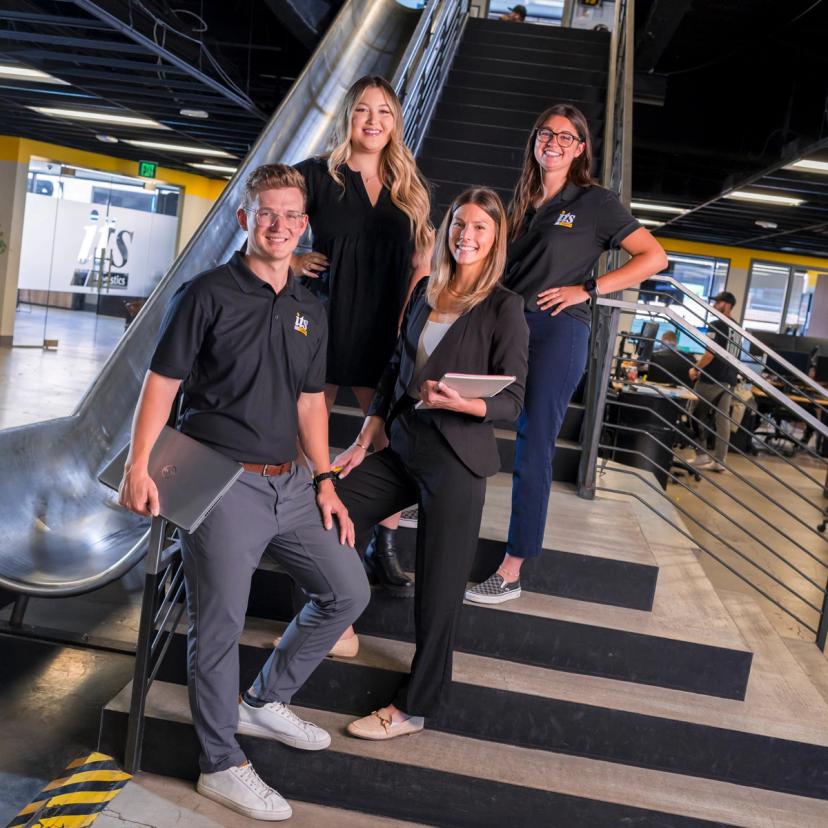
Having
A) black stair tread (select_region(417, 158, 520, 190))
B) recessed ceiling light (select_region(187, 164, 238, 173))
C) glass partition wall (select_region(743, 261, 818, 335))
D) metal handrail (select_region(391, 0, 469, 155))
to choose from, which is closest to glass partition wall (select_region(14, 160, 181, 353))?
recessed ceiling light (select_region(187, 164, 238, 173))

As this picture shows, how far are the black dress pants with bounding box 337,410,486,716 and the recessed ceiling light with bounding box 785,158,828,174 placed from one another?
8122 millimetres

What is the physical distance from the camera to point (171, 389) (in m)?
2.44

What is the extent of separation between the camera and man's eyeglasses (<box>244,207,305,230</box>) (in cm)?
245

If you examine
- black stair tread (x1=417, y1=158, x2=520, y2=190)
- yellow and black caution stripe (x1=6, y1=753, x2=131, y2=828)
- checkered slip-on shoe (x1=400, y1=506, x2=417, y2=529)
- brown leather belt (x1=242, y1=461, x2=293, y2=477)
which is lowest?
yellow and black caution stripe (x1=6, y1=753, x2=131, y2=828)

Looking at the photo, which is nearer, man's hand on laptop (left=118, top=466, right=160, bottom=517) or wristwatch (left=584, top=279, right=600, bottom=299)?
man's hand on laptop (left=118, top=466, right=160, bottom=517)

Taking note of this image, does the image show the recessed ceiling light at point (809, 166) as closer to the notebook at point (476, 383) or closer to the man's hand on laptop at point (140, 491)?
the notebook at point (476, 383)

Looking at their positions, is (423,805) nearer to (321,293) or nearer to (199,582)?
(199,582)

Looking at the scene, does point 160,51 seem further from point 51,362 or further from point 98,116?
point 51,362

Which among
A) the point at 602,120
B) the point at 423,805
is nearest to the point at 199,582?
the point at 423,805

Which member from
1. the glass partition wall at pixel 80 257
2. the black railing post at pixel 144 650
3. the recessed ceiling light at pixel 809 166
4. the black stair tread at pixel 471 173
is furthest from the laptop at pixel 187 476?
the glass partition wall at pixel 80 257

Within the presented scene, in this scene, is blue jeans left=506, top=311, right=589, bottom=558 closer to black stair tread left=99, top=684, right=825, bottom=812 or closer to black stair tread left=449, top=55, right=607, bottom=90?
black stair tread left=99, top=684, right=825, bottom=812

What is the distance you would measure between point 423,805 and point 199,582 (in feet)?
3.24

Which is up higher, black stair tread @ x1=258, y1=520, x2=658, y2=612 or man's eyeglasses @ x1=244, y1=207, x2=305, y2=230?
man's eyeglasses @ x1=244, y1=207, x2=305, y2=230

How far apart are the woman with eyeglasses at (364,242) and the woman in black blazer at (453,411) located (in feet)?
0.91
